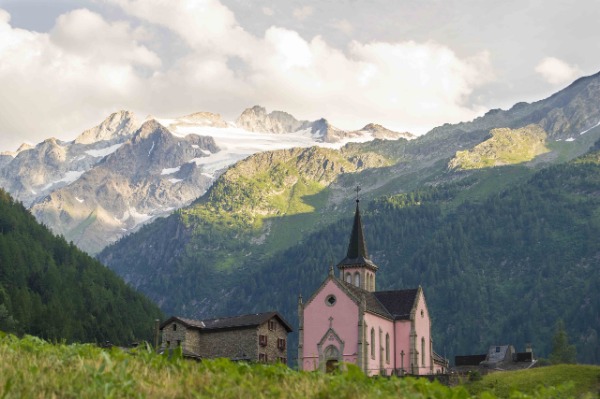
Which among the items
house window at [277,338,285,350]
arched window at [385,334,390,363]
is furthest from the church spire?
arched window at [385,334,390,363]

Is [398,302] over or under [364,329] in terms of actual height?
over

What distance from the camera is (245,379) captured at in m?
20.7

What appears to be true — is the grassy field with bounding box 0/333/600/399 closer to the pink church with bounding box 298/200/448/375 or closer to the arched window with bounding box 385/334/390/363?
the pink church with bounding box 298/200/448/375

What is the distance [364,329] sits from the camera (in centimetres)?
9475

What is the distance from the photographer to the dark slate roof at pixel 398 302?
10381 cm

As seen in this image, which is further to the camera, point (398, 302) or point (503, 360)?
point (503, 360)

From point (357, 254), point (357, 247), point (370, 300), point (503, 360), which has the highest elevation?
point (357, 247)

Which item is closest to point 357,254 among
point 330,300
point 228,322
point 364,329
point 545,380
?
point 228,322

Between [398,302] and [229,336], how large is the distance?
20.0m

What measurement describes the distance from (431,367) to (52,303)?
99324 mm

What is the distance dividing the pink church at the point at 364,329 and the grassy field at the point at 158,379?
68056 millimetres

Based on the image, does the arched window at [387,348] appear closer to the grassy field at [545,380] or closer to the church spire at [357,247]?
the church spire at [357,247]

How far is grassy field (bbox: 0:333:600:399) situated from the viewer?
746 inches

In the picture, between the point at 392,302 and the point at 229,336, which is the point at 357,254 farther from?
the point at 229,336
